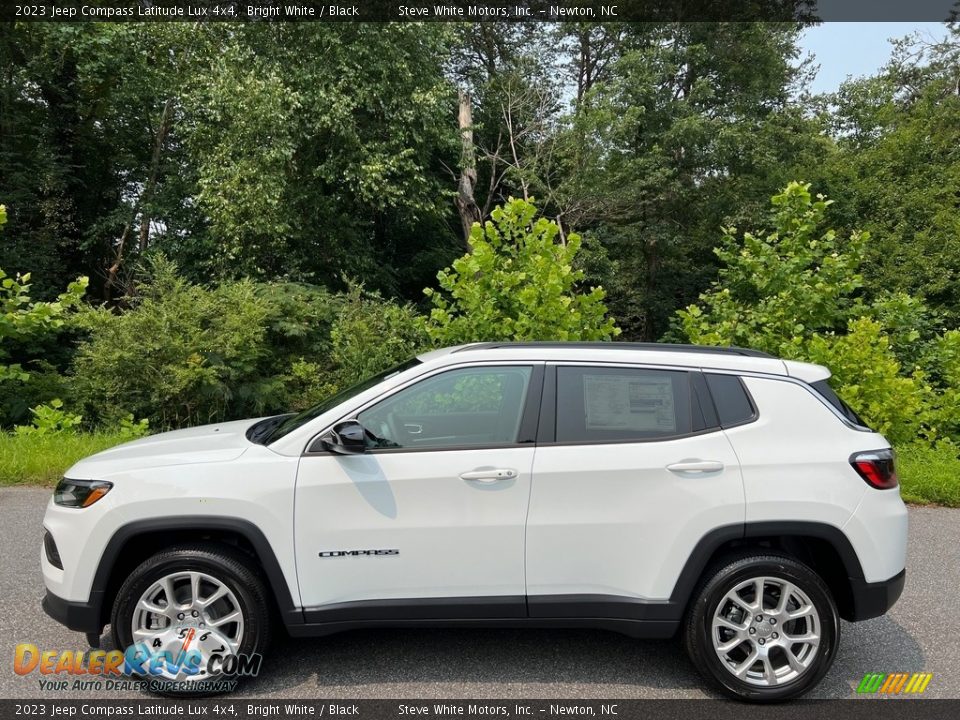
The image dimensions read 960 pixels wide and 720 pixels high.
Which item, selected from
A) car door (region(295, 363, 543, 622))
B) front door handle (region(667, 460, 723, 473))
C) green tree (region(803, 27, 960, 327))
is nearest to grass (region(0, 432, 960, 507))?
front door handle (region(667, 460, 723, 473))

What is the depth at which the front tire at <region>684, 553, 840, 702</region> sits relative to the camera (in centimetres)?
338

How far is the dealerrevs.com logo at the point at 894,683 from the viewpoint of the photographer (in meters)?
3.51

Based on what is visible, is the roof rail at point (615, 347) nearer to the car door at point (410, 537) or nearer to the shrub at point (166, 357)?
the car door at point (410, 537)

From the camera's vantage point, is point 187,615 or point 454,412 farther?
point 454,412

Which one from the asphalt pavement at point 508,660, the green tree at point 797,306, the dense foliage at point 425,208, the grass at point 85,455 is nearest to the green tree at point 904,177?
the dense foliage at point 425,208

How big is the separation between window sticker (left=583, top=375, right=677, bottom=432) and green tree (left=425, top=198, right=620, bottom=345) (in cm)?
503

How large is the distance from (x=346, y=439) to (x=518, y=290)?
19.2 feet

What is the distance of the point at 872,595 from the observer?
345 centimetres

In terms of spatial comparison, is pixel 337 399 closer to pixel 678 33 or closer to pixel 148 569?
pixel 148 569

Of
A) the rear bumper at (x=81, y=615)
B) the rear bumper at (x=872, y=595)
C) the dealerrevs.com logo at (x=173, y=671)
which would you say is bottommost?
the dealerrevs.com logo at (x=173, y=671)

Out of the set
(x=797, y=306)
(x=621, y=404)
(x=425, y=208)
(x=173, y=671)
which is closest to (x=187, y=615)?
(x=173, y=671)

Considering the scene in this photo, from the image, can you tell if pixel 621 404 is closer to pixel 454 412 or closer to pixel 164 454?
pixel 454 412

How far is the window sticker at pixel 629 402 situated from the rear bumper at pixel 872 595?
1.16 meters

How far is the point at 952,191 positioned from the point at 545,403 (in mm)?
21035
